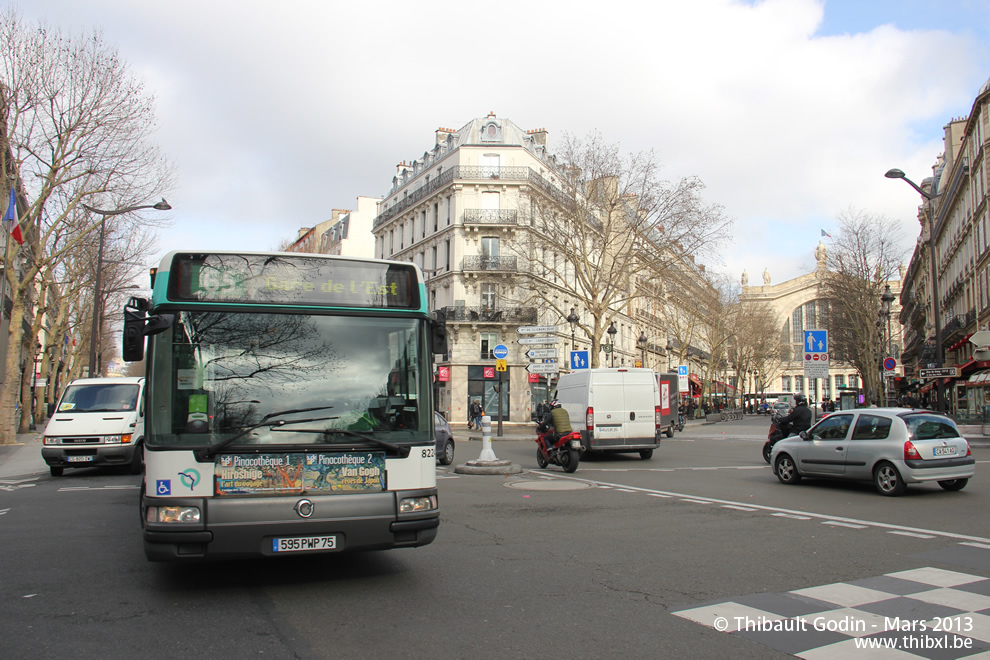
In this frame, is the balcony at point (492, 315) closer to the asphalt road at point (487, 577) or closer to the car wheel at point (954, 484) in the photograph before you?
the car wheel at point (954, 484)

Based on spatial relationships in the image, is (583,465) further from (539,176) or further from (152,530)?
(539,176)

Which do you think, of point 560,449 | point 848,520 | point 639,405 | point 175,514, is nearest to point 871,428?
point 848,520

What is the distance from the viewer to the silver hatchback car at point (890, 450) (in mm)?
11516

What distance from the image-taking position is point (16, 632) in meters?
4.89

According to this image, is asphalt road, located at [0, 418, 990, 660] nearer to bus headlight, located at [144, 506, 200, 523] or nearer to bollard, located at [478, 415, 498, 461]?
bus headlight, located at [144, 506, 200, 523]

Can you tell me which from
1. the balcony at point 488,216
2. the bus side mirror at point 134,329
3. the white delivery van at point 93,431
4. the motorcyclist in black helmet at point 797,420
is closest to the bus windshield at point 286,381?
the bus side mirror at point 134,329

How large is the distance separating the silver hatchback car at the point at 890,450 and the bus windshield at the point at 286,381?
8.72 m

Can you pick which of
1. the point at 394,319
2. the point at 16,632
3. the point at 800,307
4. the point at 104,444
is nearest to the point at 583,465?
the point at 104,444

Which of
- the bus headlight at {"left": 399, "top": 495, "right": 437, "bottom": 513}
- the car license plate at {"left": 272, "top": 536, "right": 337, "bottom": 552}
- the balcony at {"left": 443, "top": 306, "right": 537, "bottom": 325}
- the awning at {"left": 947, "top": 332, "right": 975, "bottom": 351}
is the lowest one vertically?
the car license plate at {"left": 272, "top": 536, "right": 337, "bottom": 552}

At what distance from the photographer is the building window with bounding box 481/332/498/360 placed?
4838 centimetres

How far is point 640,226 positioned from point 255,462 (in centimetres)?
3508

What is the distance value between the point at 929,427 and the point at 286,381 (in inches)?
403

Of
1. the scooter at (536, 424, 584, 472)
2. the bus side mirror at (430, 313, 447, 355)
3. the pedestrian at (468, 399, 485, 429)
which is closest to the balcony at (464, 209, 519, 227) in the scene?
the pedestrian at (468, 399, 485, 429)

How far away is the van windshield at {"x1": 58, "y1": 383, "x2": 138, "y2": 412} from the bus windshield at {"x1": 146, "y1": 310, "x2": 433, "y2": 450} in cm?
1174
